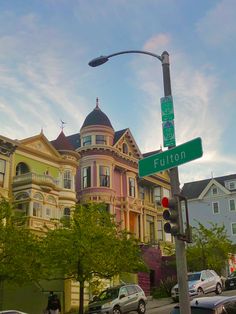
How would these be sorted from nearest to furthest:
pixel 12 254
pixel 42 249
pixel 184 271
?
pixel 184 271
pixel 12 254
pixel 42 249

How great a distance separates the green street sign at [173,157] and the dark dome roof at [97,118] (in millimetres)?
32202

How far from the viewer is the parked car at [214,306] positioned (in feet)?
34.8

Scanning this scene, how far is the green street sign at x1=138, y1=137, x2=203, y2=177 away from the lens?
32.1ft

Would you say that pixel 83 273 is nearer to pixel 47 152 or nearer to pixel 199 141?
pixel 47 152

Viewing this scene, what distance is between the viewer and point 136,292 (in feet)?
84.3

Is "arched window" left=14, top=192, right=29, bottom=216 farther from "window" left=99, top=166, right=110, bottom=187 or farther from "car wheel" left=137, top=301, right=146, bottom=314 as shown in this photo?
"car wheel" left=137, top=301, right=146, bottom=314

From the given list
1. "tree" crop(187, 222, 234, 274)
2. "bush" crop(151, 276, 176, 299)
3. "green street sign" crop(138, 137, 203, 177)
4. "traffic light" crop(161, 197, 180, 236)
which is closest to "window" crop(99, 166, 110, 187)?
"bush" crop(151, 276, 176, 299)

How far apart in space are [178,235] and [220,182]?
58.8 m

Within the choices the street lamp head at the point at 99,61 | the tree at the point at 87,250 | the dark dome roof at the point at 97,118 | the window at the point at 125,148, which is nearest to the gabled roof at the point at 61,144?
the dark dome roof at the point at 97,118

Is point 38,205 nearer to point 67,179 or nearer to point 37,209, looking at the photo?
point 37,209

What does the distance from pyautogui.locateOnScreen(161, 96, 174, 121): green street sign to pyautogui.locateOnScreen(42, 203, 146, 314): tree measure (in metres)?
15.4

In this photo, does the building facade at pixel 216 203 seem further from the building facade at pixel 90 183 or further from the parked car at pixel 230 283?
the parked car at pixel 230 283

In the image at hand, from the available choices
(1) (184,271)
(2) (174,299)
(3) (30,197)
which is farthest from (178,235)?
(3) (30,197)

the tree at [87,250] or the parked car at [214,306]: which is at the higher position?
the tree at [87,250]
